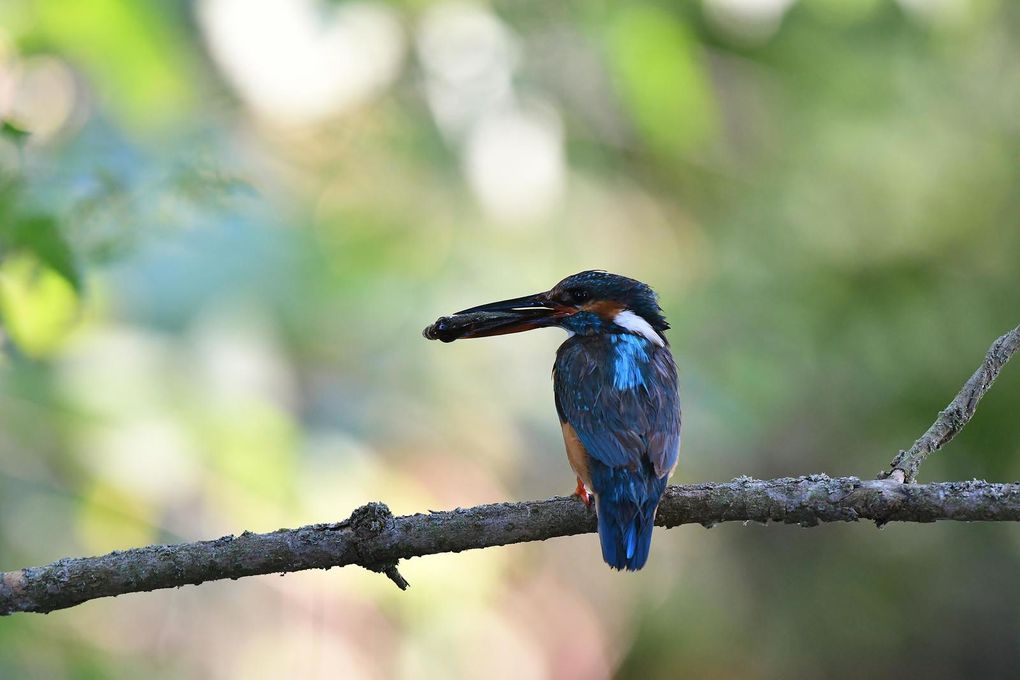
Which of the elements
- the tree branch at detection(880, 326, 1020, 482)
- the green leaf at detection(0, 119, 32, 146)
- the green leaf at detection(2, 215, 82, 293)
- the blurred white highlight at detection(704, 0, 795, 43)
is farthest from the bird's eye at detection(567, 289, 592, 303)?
the green leaf at detection(0, 119, 32, 146)

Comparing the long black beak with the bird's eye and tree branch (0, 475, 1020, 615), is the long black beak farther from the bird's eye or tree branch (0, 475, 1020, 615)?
tree branch (0, 475, 1020, 615)

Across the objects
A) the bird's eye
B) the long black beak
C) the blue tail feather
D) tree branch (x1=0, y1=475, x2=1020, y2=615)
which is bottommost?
tree branch (x1=0, y1=475, x2=1020, y2=615)

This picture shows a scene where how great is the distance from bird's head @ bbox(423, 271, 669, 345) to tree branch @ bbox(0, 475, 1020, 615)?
1.17 m

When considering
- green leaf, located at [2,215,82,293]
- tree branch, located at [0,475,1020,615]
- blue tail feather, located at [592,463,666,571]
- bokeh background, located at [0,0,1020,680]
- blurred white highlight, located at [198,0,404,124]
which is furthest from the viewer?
blurred white highlight, located at [198,0,404,124]

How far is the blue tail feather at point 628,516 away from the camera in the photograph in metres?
2.74

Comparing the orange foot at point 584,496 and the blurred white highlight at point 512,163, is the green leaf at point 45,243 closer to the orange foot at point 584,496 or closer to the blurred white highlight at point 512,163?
the orange foot at point 584,496

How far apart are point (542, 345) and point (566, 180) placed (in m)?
1.17

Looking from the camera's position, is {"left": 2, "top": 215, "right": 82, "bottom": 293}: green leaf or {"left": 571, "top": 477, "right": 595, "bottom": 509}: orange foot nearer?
{"left": 2, "top": 215, "right": 82, "bottom": 293}: green leaf

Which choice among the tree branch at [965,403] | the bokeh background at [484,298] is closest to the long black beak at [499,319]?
the bokeh background at [484,298]

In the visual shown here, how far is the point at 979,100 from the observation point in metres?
6.84

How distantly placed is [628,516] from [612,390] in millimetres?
571

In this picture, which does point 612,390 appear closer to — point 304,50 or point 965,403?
point 965,403

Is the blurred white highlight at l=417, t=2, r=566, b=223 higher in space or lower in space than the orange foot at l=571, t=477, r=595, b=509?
higher

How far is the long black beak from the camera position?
11.4 ft
